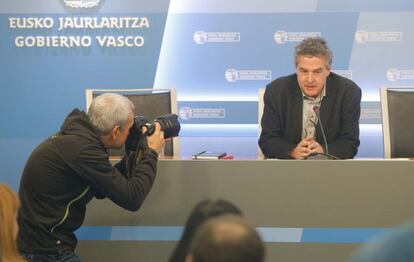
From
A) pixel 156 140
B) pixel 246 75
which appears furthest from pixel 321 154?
pixel 246 75

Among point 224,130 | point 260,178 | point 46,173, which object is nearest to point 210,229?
point 46,173

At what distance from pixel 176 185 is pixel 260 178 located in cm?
35

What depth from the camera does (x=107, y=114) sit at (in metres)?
2.26

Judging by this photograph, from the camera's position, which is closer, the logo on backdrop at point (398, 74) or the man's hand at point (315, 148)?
the man's hand at point (315, 148)

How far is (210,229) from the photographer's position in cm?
94

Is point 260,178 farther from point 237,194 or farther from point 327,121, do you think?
point 327,121

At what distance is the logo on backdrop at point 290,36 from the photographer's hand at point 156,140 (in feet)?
8.73

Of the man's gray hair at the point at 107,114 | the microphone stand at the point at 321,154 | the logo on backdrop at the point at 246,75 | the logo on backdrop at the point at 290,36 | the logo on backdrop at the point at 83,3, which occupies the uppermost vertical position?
the logo on backdrop at the point at 83,3

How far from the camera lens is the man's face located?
115 inches

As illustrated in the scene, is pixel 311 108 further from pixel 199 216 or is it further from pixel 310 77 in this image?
pixel 199 216

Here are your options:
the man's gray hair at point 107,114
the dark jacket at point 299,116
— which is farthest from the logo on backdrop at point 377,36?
the man's gray hair at point 107,114

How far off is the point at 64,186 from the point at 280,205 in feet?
2.87

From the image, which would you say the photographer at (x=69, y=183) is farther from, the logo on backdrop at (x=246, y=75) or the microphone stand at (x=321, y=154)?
the logo on backdrop at (x=246, y=75)

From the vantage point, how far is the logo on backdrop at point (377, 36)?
479cm
